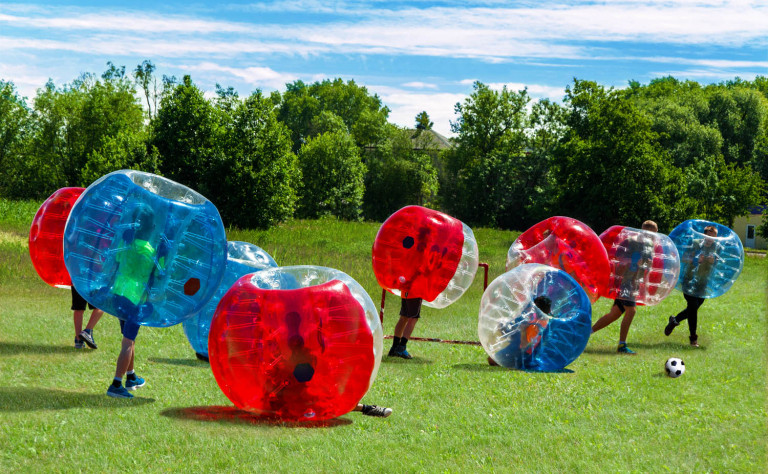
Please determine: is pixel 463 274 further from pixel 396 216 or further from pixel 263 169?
pixel 263 169

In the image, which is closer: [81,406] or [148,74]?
[81,406]

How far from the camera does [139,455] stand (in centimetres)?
668

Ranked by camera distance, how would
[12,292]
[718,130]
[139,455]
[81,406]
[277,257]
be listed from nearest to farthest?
[139,455] → [81,406] → [12,292] → [277,257] → [718,130]

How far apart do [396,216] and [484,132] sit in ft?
191

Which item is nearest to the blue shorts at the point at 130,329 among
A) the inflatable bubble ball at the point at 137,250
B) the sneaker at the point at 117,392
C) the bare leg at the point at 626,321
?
the inflatable bubble ball at the point at 137,250

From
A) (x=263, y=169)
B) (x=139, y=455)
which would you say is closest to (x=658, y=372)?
(x=139, y=455)

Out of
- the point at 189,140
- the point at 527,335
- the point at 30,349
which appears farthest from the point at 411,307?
the point at 189,140

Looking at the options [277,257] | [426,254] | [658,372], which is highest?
[426,254]

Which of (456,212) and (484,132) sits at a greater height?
(484,132)

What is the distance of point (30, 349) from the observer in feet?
38.7

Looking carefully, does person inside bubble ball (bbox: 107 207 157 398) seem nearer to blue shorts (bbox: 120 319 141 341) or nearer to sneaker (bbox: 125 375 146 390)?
blue shorts (bbox: 120 319 141 341)

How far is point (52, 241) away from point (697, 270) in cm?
1236

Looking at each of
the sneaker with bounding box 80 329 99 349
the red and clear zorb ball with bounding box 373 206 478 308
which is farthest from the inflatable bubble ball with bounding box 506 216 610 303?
the sneaker with bounding box 80 329 99 349

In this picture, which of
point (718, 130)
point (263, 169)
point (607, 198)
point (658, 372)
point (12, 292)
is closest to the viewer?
point (658, 372)
